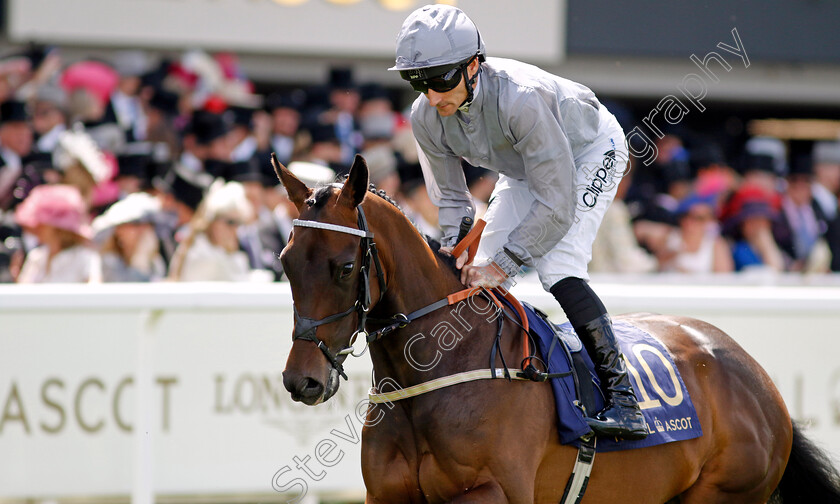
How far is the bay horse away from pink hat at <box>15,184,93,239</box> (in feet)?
10.4

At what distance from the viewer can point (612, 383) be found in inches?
143

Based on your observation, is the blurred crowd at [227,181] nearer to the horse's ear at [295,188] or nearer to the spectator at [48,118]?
the spectator at [48,118]

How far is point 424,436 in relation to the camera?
329 cm

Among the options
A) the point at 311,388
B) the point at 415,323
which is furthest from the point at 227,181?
the point at 311,388

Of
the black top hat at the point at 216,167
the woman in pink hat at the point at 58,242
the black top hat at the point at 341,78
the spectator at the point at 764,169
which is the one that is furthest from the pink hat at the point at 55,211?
the spectator at the point at 764,169

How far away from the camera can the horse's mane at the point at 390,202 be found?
315 cm

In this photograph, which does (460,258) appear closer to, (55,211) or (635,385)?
(635,385)

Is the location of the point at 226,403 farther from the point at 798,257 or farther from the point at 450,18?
the point at 798,257

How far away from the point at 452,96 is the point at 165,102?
5.31 meters

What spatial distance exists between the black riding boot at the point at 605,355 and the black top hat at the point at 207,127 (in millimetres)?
4740

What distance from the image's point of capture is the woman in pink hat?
5898mm

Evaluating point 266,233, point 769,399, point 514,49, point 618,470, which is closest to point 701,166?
point 514,49

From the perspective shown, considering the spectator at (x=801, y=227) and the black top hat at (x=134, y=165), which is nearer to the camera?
the black top hat at (x=134, y=165)

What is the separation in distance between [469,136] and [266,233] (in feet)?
11.3
